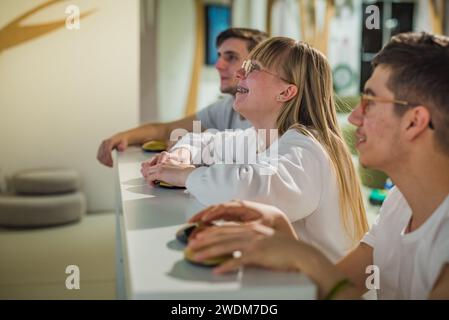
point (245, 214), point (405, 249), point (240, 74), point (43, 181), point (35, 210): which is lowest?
point (35, 210)

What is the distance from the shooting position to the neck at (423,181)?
1229 millimetres

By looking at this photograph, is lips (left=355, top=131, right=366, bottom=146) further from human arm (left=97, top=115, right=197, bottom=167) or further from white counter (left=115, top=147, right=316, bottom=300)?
human arm (left=97, top=115, right=197, bottom=167)

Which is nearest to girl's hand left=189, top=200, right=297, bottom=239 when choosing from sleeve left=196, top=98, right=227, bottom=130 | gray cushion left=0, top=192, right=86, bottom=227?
sleeve left=196, top=98, right=227, bottom=130

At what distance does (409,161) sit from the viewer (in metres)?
1.25

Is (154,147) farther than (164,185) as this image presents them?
Yes

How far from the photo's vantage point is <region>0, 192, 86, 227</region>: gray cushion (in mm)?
3967

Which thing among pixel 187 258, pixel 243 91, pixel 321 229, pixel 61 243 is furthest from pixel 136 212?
pixel 61 243

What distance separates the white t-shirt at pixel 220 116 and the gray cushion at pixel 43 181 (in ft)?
4.92

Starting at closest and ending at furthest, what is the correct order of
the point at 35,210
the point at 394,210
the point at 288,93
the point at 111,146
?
the point at 394,210, the point at 288,93, the point at 111,146, the point at 35,210

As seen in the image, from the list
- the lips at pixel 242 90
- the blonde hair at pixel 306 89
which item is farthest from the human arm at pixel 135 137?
the blonde hair at pixel 306 89

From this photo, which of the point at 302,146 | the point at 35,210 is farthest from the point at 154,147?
the point at 35,210

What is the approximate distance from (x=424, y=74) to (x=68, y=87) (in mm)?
3281

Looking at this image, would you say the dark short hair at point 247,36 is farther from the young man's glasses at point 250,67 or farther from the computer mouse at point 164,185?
the computer mouse at point 164,185

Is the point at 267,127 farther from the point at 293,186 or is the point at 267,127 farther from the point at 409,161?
the point at 409,161
